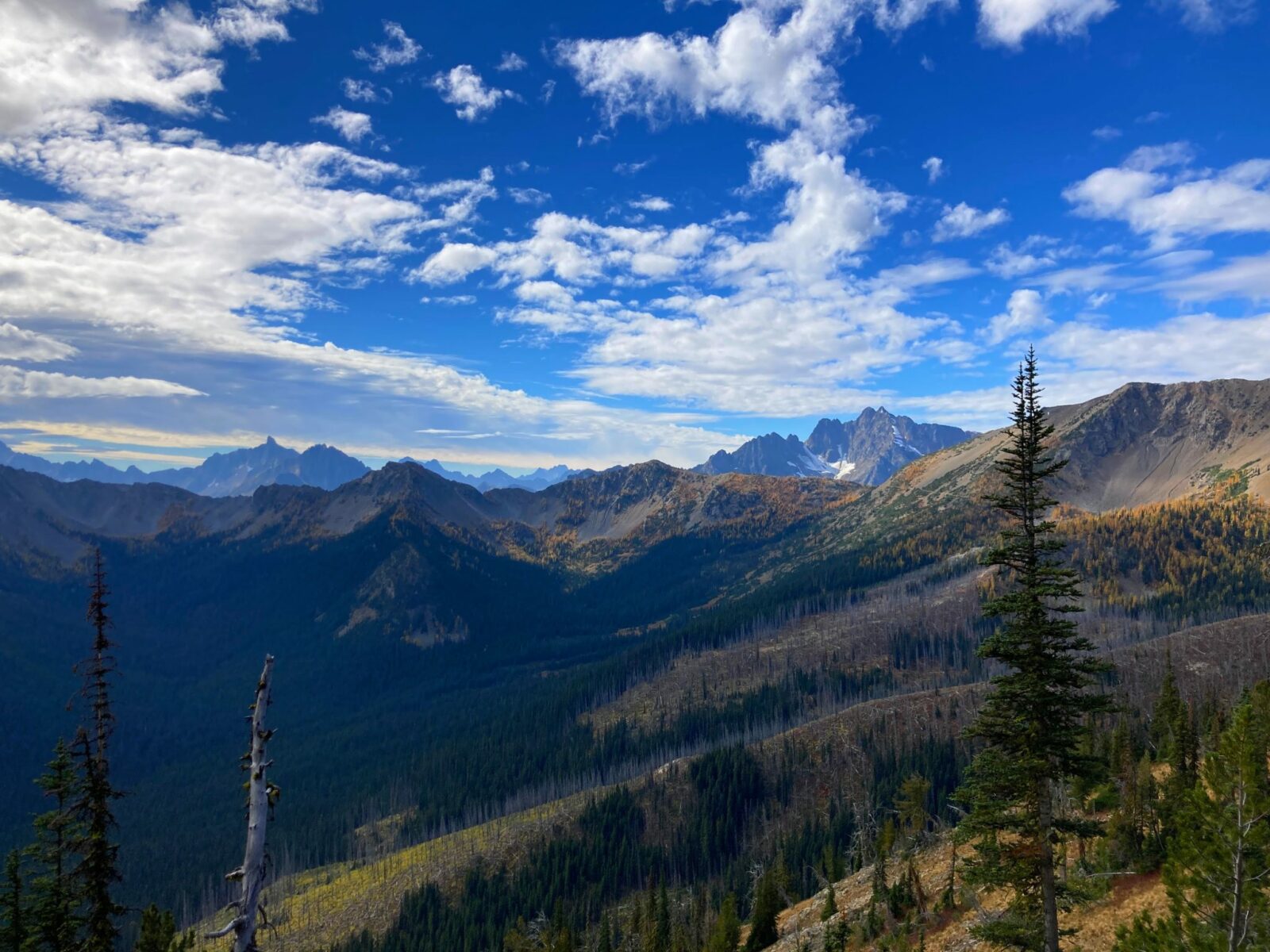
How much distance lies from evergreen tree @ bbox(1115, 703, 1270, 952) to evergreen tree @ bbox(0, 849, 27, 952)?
5067 centimetres

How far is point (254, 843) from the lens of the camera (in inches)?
546

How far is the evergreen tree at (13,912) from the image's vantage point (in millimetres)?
33281

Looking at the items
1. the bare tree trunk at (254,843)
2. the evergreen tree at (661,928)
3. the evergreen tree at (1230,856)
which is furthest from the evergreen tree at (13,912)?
the evergreen tree at (661,928)

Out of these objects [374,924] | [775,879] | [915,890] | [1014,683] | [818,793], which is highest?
[1014,683]

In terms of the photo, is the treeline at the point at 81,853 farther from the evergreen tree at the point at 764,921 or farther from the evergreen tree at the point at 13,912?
the evergreen tree at the point at 764,921

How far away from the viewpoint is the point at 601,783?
194 metres

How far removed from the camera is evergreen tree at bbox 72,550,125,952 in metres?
29.0

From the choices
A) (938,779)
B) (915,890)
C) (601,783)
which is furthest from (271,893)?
(915,890)

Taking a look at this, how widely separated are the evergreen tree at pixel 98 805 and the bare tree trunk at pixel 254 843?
2038 cm

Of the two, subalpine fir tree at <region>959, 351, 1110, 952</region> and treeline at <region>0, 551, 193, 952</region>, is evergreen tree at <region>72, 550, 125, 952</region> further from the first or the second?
subalpine fir tree at <region>959, 351, 1110, 952</region>

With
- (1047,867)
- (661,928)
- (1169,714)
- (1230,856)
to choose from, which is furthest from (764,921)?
(1230,856)

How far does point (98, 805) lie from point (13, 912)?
10600 millimetres

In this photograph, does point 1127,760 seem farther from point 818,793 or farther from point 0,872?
point 818,793

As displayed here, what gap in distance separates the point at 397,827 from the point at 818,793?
124 meters
